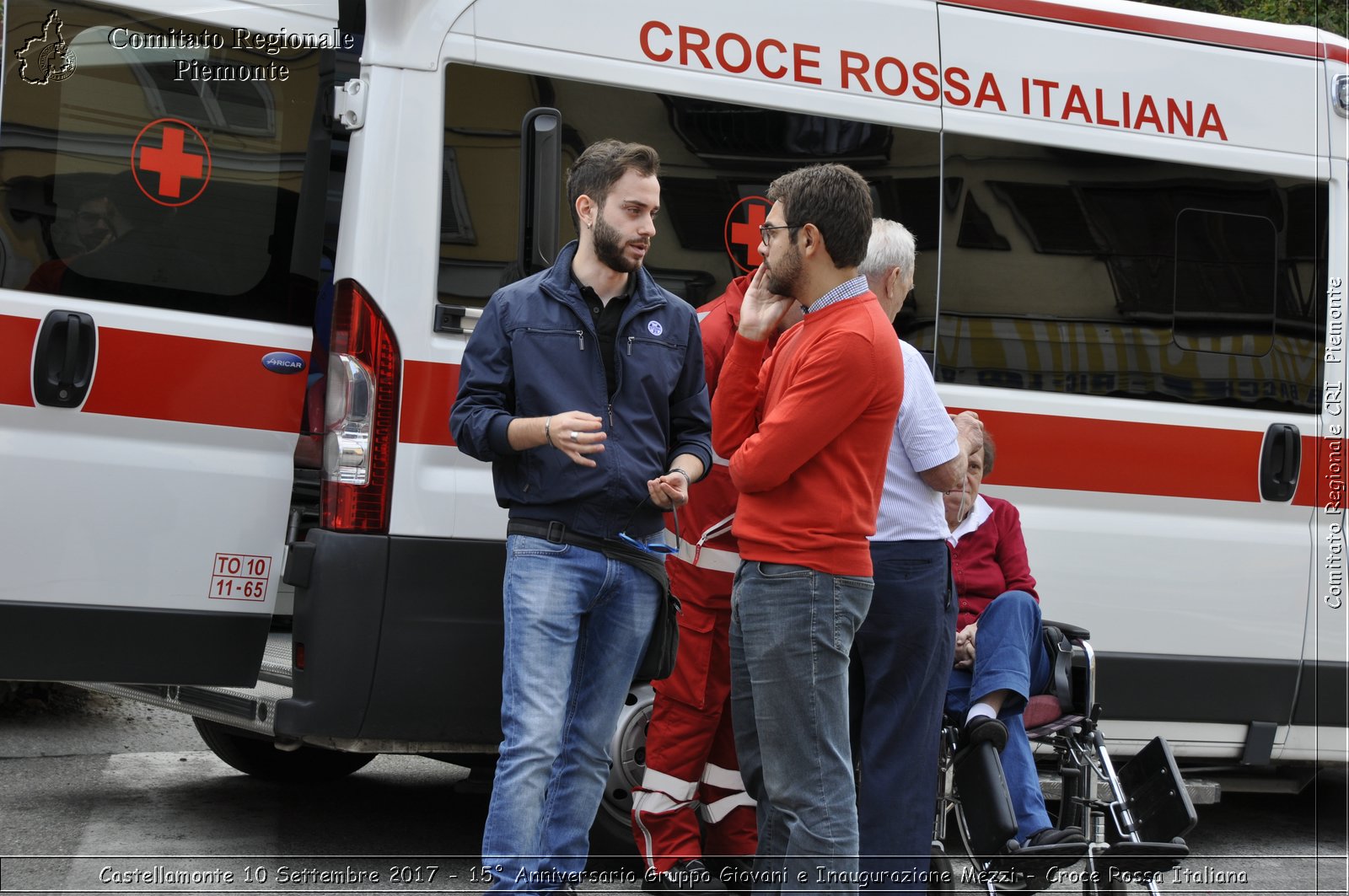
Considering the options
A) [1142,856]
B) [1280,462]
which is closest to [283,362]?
[1142,856]

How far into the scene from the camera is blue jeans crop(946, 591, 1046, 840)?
4547 mm

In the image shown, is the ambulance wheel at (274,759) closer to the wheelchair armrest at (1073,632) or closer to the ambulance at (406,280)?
the ambulance at (406,280)

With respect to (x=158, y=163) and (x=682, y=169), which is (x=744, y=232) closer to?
(x=682, y=169)

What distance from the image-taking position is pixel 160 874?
4.59 metres

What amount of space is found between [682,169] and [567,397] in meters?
1.16

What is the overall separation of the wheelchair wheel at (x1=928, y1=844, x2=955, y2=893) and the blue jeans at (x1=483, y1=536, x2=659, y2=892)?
1024mm

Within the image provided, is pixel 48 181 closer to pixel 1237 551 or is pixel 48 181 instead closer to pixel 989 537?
pixel 989 537

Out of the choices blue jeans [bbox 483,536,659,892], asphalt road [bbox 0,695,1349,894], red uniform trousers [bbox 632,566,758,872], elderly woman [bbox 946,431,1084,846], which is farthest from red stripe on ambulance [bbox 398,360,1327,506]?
blue jeans [bbox 483,536,659,892]

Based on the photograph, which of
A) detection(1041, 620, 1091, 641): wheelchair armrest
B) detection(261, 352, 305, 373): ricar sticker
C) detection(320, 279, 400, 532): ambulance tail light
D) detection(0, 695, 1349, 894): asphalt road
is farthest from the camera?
detection(1041, 620, 1091, 641): wheelchair armrest

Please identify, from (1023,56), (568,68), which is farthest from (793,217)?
(1023,56)

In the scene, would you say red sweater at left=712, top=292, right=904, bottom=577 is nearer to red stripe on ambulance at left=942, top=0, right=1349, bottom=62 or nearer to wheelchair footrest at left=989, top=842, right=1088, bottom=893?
wheelchair footrest at left=989, top=842, right=1088, bottom=893

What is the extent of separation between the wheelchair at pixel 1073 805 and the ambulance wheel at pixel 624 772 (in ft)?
3.20

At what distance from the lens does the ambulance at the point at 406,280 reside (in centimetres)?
439

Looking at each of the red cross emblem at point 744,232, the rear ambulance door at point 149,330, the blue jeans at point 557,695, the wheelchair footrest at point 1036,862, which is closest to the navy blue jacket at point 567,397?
the blue jeans at point 557,695
